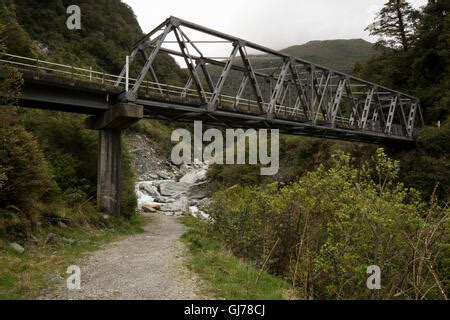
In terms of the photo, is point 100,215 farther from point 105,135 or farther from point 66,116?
point 66,116

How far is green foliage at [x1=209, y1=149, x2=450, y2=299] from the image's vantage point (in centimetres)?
950

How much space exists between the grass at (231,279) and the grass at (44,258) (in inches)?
144

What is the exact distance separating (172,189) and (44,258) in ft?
123

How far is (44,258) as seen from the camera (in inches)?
444

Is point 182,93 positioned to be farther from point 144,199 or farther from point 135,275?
point 144,199

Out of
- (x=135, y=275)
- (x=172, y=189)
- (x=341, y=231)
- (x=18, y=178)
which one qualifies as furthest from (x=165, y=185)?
(x=341, y=231)

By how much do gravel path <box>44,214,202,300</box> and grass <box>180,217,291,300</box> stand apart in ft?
1.36

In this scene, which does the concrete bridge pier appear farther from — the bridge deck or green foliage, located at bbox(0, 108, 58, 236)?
green foliage, located at bbox(0, 108, 58, 236)

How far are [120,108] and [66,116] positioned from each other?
5.18 metres

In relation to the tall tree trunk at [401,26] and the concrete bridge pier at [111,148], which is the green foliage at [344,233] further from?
the tall tree trunk at [401,26]

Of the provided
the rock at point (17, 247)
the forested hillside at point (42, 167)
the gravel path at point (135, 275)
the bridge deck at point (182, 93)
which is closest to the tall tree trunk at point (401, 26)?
the bridge deck at point (182, 93)

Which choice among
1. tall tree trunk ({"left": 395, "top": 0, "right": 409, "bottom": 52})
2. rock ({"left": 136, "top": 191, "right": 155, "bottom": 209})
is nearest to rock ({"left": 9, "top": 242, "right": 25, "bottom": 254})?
rock ({"left": 136, "top": 191, "right": 155, "bottom": 209})
